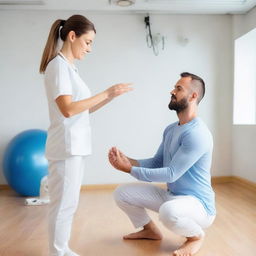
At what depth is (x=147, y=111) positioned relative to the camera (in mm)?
4445

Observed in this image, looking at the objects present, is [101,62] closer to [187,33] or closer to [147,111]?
[147,111]

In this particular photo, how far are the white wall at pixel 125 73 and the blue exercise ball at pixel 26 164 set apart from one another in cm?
50

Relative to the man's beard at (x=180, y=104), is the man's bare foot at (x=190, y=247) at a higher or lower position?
lower

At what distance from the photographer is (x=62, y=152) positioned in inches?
71.7

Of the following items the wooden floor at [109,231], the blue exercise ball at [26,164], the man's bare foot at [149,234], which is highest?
the blue exercise ball at [26,164]

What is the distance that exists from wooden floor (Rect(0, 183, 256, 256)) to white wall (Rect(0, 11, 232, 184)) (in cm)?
97

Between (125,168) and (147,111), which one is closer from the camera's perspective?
(125,168)

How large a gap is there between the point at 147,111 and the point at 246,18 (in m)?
1.60

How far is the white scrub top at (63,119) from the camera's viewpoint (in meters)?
1.80

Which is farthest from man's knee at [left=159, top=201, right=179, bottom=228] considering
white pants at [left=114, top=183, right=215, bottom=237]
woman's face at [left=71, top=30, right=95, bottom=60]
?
woman's face at [left=71, top=30, right=95, bottom=60]

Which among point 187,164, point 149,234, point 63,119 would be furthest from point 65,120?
point 149,234

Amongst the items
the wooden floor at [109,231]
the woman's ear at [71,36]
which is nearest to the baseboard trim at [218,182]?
the wooden floor at [109,231]

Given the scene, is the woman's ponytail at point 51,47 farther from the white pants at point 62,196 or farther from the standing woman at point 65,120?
the white pants at point 62,196

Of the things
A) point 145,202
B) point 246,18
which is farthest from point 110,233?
point 246,18
